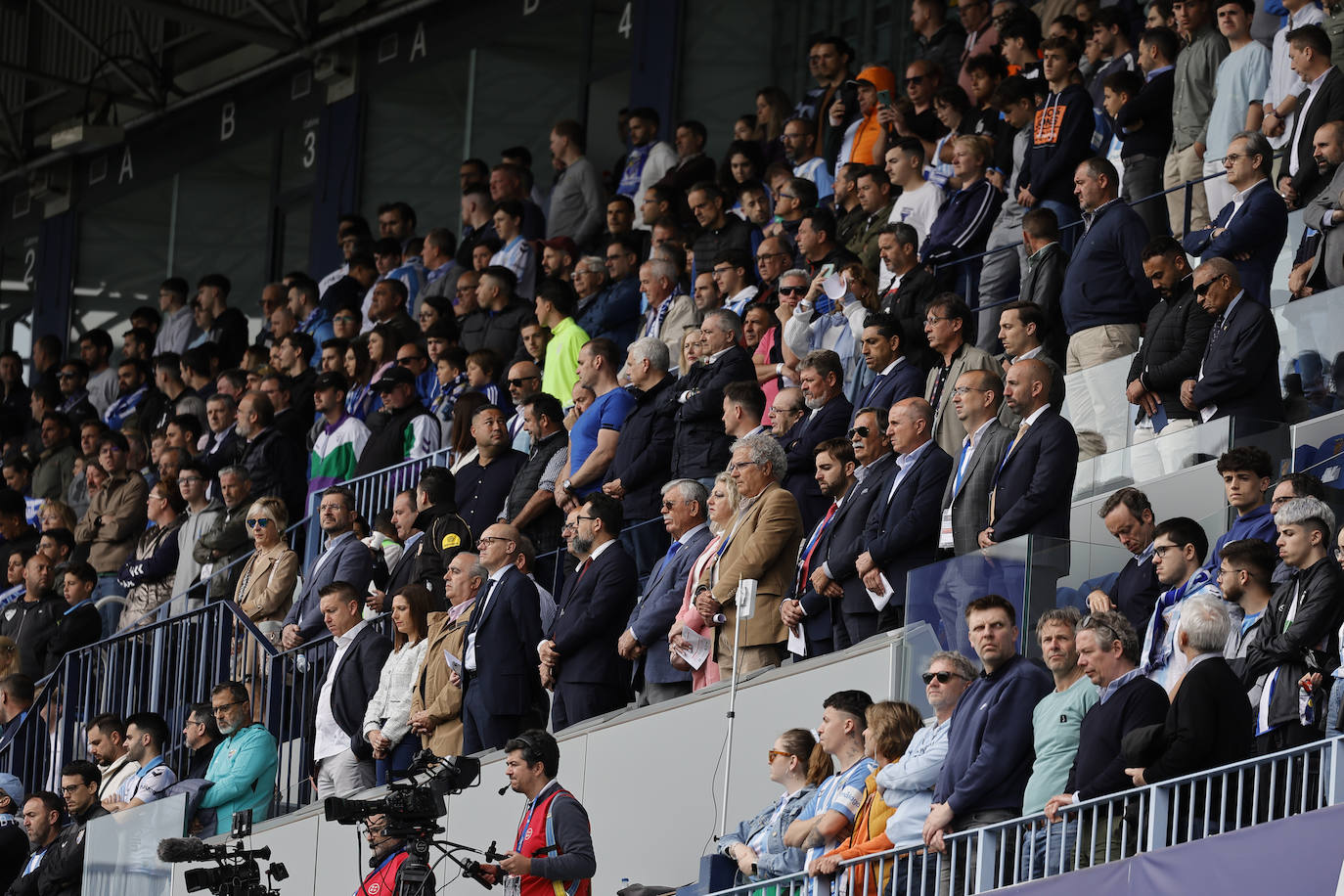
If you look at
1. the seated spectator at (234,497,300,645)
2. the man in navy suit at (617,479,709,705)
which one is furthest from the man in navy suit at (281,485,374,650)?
the man in navy suit at (617,479,709,705)

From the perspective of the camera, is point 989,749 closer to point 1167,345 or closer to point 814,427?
point 1167,345

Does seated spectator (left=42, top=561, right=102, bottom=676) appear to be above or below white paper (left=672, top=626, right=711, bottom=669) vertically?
above

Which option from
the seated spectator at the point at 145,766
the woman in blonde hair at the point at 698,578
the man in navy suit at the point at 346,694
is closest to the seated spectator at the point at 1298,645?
the woman in blonde hair at the point at 698,578

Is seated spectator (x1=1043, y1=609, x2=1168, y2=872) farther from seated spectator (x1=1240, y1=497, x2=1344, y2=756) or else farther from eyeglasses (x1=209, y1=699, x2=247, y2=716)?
eyeglasses (x1=209, y1=699, x2=247, y2=716)

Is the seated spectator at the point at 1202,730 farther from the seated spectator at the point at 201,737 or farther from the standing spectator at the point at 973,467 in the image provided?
the seated spectator at the point at 201,737

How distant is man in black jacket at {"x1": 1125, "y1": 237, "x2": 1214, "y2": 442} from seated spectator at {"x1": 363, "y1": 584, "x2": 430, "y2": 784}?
3.44 metres

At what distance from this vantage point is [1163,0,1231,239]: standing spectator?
11.3 m

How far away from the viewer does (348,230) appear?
57.3ft

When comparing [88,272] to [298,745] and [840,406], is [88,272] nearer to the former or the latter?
[298,745]

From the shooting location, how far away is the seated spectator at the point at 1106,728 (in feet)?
22.1

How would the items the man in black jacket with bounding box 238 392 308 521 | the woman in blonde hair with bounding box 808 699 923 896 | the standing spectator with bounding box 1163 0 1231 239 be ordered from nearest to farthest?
the woman in blonde hair with bounding box 808 699 923 896
the standing spectator with bounding box 1163 0 1231 239
the man in black jacket with bounding box 238 392 308 521

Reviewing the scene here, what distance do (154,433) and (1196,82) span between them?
26.0ft

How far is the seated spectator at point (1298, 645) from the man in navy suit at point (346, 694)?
4887 mm

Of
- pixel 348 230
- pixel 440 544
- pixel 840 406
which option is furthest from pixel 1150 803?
pixel 348 230
